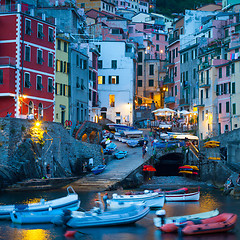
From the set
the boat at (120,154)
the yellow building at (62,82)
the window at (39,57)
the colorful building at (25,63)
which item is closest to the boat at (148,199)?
the colorful building at (25,63)

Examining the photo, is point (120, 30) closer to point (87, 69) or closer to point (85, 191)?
point (87, 69)

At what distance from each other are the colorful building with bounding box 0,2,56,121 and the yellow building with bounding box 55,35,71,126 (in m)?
2.59

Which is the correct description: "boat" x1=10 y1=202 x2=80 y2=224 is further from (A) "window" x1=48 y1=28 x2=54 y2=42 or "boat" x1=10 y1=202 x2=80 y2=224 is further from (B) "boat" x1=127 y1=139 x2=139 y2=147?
(B) "boat" x1=127 y1=139 x2=139 y2=147

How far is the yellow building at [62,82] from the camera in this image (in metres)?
71.5

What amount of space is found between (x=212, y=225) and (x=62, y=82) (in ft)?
146

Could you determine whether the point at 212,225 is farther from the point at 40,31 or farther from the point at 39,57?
the point at 40,31

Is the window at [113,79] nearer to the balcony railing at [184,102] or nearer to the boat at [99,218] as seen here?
the balcony railing at [184,102]

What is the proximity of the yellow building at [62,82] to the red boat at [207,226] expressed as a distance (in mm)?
39759

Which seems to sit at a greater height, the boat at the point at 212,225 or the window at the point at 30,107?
the window at the point at 30,107

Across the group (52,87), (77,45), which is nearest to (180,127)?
(77,45)

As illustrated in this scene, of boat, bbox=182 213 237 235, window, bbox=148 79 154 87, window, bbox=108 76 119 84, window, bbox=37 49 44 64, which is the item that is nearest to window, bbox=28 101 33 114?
window, bbox=37 49 44 64

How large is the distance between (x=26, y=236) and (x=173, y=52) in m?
75.1

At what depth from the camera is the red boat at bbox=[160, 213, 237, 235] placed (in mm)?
32094

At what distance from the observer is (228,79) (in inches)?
3110
